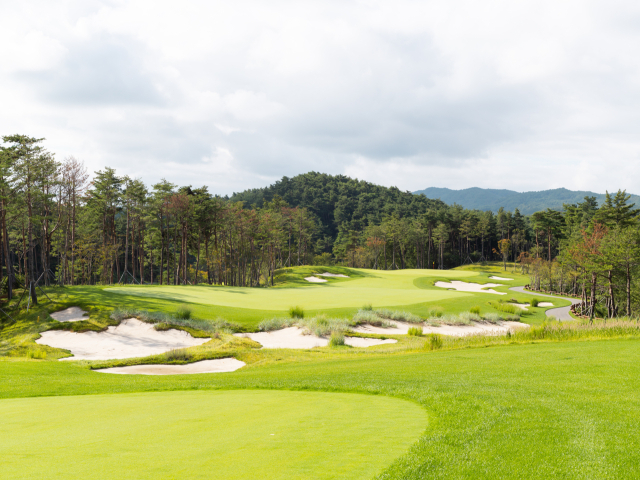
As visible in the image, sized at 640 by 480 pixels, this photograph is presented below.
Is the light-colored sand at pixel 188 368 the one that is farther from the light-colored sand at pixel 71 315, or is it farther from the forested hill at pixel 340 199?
the forested hill at pixel 340 199

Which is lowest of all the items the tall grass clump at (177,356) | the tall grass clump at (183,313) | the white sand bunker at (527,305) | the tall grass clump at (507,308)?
the white sand bunker at (527,305)

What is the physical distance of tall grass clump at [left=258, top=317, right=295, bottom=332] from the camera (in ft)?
77.2

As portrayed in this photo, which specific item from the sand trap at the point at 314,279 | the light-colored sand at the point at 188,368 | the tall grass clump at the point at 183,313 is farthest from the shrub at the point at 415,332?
the sand trap at the point at 314,279

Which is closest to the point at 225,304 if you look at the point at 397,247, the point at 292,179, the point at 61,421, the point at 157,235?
the point at 61,421

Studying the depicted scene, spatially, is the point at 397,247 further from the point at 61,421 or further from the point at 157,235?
the point at 61,421

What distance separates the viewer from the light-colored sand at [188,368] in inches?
603

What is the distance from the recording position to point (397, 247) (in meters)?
105

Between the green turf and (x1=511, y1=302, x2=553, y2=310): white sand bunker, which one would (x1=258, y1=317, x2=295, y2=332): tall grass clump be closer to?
the green turf

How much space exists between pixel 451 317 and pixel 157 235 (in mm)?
41719

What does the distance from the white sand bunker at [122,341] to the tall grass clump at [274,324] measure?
11.4ft

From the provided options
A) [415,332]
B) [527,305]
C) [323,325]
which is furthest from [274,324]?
[527,305]

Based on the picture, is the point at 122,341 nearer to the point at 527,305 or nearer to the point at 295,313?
the point at 295,313

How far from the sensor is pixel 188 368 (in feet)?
52.4

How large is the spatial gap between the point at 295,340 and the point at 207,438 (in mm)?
17703
